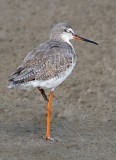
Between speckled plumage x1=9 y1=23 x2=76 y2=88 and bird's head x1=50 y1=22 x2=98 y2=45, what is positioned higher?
bird's head x1=50 y1=22 x2=98 y2=45

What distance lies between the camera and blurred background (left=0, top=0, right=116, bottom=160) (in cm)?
920

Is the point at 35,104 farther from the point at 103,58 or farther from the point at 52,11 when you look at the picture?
the point at 52,11

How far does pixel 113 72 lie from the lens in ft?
40.1

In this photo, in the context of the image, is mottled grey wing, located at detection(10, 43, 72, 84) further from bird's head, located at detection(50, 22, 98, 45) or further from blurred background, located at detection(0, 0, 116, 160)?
blurred background, located at detection(0, 0, 116, 160)

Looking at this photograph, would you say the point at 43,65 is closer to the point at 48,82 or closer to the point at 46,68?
the point at 46,68

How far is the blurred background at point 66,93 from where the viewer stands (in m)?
9.20

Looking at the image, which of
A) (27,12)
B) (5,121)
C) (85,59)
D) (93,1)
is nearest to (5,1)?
(27,12)

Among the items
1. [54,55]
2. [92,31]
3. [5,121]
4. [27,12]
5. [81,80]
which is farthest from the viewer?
[27,12]

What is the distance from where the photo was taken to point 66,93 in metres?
11.4

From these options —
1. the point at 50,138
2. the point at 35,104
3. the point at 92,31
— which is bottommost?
the point at 50,138

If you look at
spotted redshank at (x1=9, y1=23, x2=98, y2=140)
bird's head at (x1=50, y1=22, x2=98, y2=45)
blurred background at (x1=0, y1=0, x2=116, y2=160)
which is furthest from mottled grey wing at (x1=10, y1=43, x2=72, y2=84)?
blurred background at (x1=0, y1=0, x2=116, y2=160)

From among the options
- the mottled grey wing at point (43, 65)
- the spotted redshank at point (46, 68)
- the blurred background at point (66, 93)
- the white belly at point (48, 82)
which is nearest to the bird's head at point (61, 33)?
the spotted redshank at point (46, 68)

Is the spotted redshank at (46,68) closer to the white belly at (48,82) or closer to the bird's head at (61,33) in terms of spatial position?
the white belly at (48,82)

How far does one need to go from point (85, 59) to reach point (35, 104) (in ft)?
7.94
